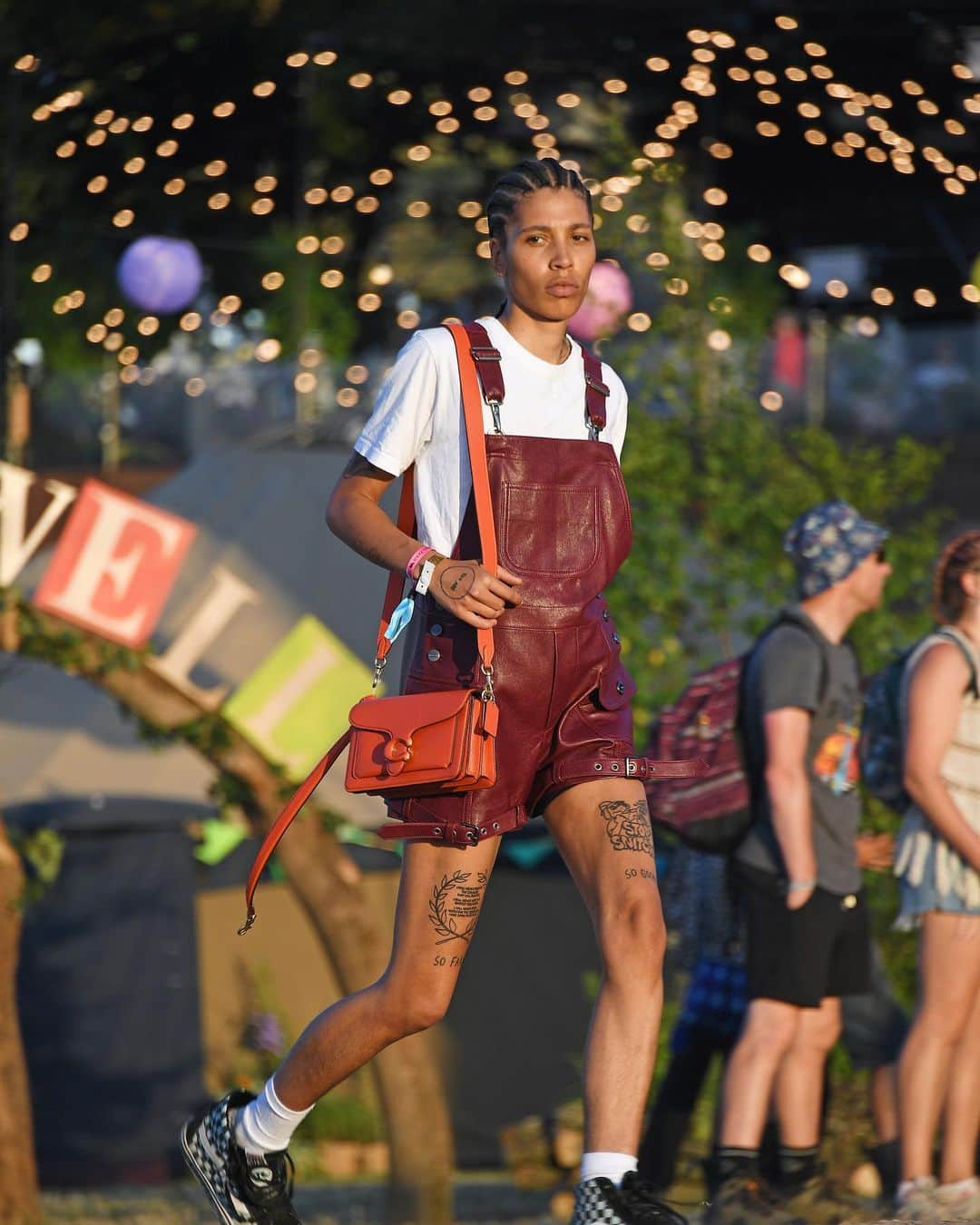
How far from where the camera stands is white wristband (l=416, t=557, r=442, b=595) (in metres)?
3.29

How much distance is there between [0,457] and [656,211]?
4.02 metres

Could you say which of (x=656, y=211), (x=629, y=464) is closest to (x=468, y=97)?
(x=656, y=211)

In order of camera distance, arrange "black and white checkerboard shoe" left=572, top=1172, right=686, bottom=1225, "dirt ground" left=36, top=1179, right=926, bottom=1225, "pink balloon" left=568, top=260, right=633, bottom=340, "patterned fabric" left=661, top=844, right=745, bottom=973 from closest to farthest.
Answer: "black and white checkerboard shoe" left=572, top=1172, right=686, bottom=1225 < "patterned fabric" left=661, top=844, right=745, bottom=973 < "dirt ground" left=36, top=1179, right=926, bottom=1225 < "pink balloon" left=568, top=260, right=633, bottom=340

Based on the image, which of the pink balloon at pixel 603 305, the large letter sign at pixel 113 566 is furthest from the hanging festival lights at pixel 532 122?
the large letter sign at pixel 113 566

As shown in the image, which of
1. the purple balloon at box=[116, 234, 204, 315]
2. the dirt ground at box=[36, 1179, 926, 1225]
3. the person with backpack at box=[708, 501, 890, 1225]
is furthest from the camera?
the purple balloon at box=[116, 234, 204, 315]

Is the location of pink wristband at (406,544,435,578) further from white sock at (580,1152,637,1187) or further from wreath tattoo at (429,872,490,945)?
white sock at (580,1152,637,1187)

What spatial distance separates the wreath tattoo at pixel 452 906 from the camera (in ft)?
11.3

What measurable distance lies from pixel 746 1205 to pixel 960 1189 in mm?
691

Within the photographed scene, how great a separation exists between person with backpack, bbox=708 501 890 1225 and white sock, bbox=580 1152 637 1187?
6.91 ft

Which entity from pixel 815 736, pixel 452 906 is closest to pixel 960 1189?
pixel 815 736

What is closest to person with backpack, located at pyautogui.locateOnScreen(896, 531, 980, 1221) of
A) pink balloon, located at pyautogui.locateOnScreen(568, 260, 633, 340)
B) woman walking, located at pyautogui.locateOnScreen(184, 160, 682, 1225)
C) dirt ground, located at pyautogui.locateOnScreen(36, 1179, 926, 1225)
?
woman walking, located at pyautogui.locateOnScreen(184, 160, 682, 1225)

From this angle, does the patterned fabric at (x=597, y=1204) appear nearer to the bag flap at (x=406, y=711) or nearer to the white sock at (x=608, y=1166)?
the white sock at (x=608, y=1166)

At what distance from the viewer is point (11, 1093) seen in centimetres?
700

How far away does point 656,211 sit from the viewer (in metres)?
9.19
